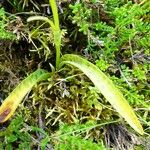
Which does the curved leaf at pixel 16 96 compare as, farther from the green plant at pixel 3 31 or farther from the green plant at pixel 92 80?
the green plant at pixel 3 31

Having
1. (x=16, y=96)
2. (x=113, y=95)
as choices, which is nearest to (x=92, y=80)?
(x=113, y=95)

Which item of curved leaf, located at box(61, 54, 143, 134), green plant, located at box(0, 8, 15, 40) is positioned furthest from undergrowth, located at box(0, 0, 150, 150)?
curved leaf, located at box(61, 54, 143, 134)

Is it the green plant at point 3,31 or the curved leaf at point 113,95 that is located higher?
the green plant at point 3,31

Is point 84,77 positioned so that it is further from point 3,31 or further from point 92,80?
point 3,31

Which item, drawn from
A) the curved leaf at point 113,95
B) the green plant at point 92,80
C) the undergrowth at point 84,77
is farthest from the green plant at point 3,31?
the curved leaf at point 113,95

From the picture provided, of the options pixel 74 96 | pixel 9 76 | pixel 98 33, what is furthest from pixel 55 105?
pixel 98 33

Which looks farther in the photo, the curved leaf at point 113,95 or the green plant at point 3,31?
the green plant at point 3,31

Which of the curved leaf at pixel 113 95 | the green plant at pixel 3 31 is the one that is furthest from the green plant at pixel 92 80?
the green plant at pixel 3 31

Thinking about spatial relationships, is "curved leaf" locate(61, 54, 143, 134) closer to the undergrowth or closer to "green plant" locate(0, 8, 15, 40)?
the undergrowth
